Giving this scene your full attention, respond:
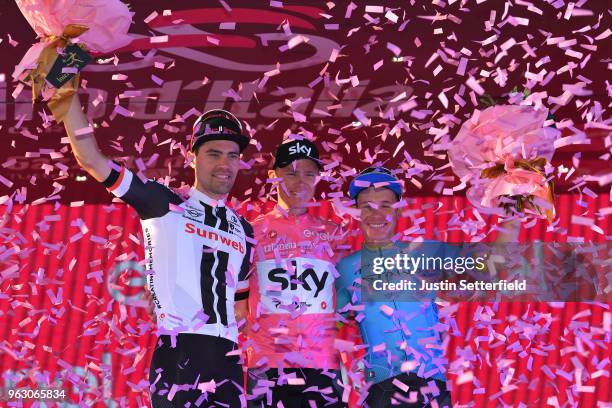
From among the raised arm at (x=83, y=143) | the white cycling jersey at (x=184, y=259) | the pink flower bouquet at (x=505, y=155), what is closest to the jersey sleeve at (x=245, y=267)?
the white cycling jersey at (x=184, y=259)

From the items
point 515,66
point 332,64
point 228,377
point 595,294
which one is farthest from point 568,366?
point 228,377

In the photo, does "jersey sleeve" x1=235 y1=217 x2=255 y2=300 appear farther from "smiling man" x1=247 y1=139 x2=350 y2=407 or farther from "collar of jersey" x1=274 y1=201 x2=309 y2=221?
"collar of jersey" x1=274 y1=201 x2=309 y2=221

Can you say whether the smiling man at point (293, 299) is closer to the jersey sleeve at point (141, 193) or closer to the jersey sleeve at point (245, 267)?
the jersey sleeve at point (245, 267)

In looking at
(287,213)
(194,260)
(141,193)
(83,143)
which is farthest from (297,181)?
(83,143)

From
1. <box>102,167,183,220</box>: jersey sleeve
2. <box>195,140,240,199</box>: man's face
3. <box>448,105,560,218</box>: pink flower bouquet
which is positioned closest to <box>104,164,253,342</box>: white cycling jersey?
<box>102,167,183,220</box>: jersey sleeve

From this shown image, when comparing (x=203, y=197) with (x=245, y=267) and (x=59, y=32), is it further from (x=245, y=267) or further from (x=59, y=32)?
(x=59, y=32)

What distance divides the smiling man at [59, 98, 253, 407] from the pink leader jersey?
26 centimetres

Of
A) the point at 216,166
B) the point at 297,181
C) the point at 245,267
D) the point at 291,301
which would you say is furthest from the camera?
the point at 297,181

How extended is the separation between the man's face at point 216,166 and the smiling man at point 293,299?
20.3 inches

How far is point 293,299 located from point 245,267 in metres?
0.36

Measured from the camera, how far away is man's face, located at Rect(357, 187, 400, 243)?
476 cm

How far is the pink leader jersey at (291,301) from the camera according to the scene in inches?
183

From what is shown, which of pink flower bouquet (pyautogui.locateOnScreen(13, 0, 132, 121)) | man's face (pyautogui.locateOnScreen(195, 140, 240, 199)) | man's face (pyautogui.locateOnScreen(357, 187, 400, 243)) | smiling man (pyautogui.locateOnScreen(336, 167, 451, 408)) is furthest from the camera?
man's face (pyautogui.locateOnScreen(357, 187, 400, 243))

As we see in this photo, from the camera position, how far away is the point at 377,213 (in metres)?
4.77
